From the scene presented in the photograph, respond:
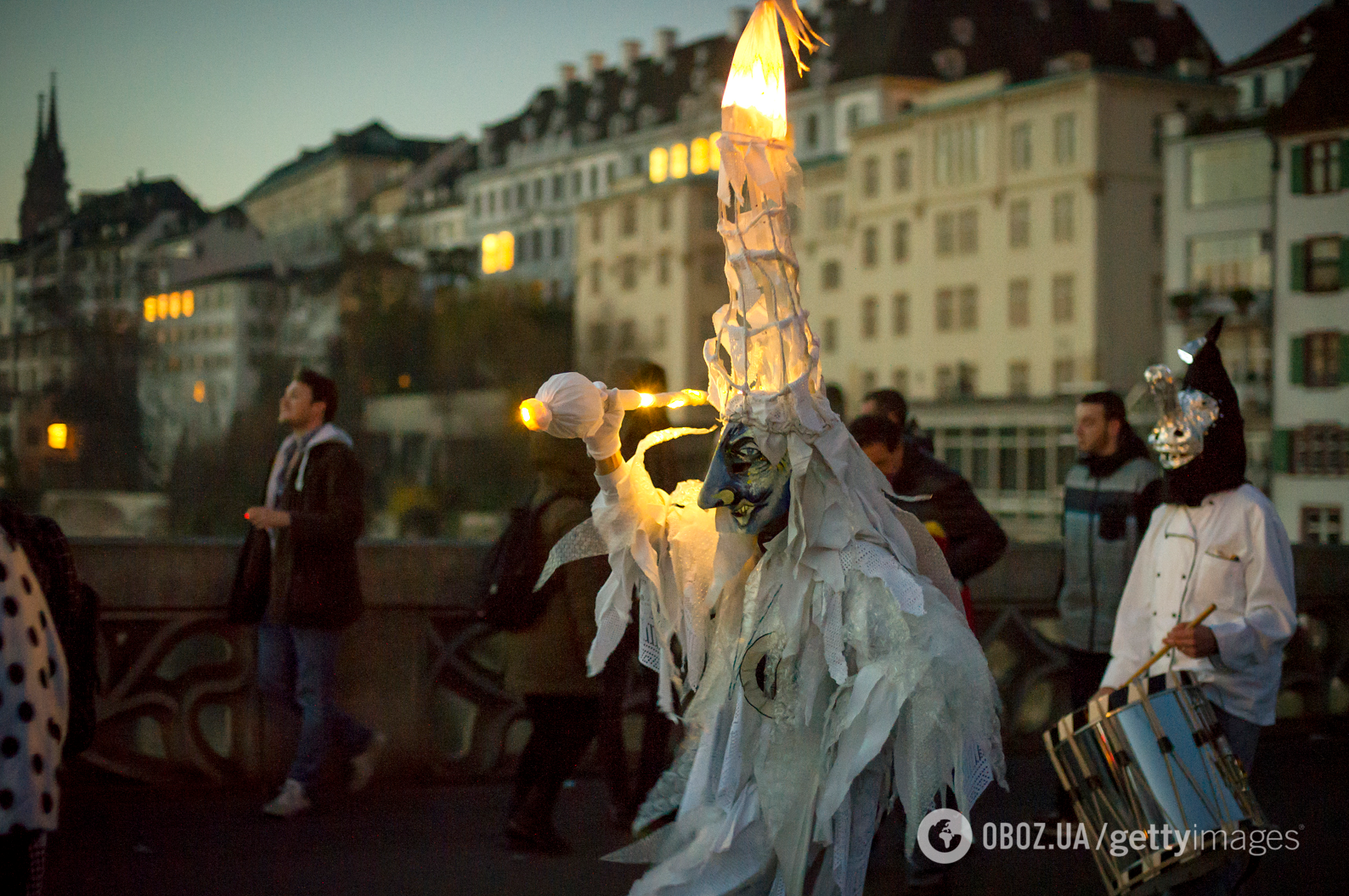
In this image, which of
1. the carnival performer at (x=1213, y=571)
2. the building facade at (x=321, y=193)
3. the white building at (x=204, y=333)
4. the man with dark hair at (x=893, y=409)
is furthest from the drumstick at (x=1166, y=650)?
the building facade at (x=321, y=193)

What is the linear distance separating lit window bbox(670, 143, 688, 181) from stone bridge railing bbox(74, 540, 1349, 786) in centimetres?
7209

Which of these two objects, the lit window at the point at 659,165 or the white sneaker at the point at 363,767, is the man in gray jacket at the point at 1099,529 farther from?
the lit window at the point at 659,165

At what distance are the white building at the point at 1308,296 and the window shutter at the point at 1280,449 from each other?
40mm

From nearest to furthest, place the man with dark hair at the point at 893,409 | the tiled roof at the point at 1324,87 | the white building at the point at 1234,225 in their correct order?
the man with dark hair at the point at 893,409, the tiled roof at the point at 1324,87, the white building at the point at 1234,225

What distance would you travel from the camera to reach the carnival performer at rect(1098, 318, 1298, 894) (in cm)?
502

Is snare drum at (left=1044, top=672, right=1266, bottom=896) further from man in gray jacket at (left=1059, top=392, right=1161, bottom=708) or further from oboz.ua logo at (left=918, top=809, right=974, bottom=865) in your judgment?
man in gray jacket at (left=1059, top=392, right=1161, bottom=708)

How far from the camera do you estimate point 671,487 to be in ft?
21.6

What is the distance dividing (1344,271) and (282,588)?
130 ft

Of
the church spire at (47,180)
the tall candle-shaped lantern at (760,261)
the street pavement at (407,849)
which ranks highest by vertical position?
the church spire at (47,180)

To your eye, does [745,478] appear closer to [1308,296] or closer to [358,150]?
[1308,296]

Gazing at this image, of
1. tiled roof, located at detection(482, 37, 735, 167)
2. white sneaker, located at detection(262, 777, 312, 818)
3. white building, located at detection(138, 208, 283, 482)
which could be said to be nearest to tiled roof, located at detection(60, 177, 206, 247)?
white building, located at detection(138, 208, 283, 482)

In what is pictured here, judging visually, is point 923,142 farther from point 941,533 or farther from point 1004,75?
point 941,533

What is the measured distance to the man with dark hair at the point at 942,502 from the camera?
6.58m

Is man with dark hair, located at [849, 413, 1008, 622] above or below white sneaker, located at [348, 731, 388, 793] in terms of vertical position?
above
